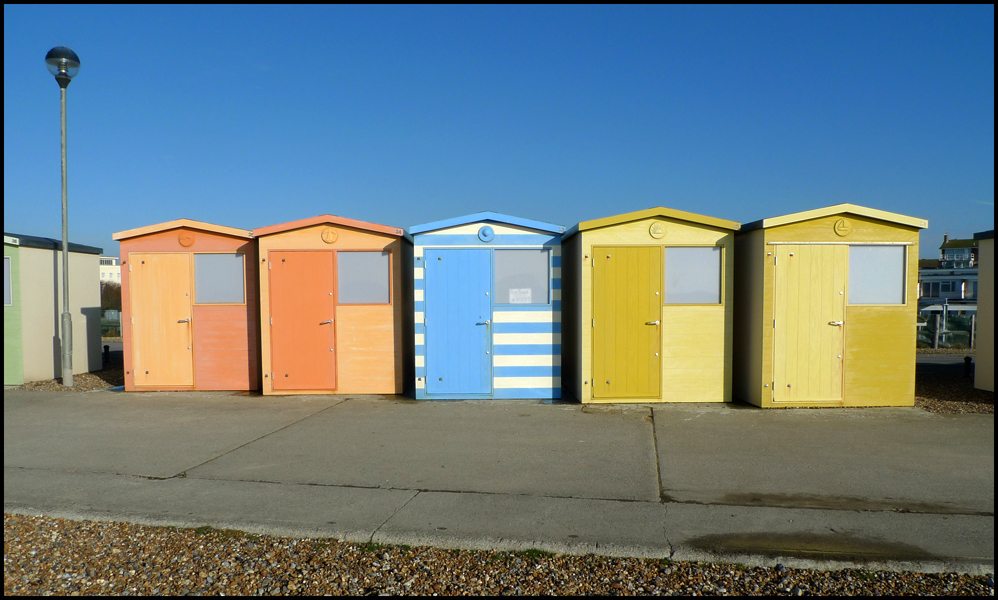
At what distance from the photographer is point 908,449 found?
6.41 m

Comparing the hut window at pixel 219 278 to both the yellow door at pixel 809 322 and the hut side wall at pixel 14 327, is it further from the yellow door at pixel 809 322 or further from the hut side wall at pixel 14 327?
the yellow door at pixel 809 322

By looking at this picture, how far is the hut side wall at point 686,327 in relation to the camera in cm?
873

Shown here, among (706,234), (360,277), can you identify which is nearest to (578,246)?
(706,234)

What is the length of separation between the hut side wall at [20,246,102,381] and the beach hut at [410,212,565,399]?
7078 millimetres

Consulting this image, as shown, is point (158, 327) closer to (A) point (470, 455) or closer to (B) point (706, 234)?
(A) point (470, 455)

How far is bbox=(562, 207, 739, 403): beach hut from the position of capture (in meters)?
8.73

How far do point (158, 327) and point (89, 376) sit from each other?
9.95ft

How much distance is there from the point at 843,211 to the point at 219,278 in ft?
30.0

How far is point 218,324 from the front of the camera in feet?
32.6

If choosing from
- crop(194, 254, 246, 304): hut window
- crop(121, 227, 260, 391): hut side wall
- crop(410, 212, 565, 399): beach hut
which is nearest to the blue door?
crop(410, 212, 565, 399): beach hut

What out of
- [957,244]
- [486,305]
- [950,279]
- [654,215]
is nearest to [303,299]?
[486,305]

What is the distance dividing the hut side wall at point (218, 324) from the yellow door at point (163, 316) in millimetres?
94

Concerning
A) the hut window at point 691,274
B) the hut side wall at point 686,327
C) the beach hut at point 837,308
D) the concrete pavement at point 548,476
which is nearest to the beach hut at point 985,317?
the beach hut at point 837,308

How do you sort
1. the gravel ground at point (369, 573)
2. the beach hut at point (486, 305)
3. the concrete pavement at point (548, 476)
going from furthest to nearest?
the beach hut at point (486, 305), the concrete pavement at point (548, 476), the gravel ground at point (369, 573)
